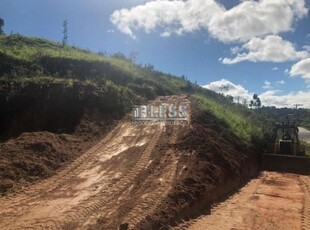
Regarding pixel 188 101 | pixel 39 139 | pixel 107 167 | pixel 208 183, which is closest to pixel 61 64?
pixel 188 101

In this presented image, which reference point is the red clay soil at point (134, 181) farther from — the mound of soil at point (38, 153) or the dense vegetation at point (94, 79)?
the dense vegetation at point (94, 79)

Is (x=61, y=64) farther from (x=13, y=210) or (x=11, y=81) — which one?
(x=13, y=210)

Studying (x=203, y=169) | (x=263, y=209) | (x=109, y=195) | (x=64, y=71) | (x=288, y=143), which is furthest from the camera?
(x=64, y=71)

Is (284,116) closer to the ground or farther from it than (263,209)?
farther from it

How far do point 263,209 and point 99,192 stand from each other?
5683 mm

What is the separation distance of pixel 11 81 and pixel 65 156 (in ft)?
21.4

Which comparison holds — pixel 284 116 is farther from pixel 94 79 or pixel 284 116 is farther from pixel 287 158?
pixel 94 79

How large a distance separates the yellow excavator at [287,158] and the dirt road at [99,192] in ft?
25.8

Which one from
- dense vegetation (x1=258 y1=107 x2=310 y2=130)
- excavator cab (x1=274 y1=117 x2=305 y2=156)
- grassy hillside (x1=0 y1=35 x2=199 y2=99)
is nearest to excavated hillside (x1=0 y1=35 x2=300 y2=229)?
grassy hillside (x1=0 y1=35 x2=199 y2=99)

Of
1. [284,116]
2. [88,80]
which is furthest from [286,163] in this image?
[88,80]

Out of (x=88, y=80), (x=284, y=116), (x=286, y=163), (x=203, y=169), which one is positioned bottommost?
(x=286, y=163)

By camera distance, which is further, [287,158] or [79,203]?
[287,158]

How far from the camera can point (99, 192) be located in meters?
11.2

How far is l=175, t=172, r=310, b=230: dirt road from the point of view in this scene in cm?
1075
